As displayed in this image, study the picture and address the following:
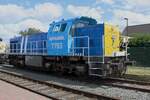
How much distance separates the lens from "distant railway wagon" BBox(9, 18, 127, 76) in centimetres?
1617

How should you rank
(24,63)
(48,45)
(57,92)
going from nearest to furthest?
(57,92) < (48,45) < (24,63)

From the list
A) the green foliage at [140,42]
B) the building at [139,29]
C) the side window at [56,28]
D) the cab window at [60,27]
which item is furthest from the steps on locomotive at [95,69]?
the building at [139,29]

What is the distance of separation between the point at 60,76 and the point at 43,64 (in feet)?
8.80

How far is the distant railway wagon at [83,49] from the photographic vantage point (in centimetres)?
1617

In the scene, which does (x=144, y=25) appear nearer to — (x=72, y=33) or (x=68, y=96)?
(x=72, y=33)

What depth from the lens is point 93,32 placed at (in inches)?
666

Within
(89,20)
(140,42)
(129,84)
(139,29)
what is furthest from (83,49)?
(139,29)

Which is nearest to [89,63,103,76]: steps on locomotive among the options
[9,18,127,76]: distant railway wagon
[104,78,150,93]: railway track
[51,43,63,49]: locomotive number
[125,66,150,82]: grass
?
[9,18,127,76]: distant railway wagon

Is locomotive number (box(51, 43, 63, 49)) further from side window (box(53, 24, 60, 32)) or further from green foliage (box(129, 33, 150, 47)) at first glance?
green foliage (box(129, 33, 150, 47))

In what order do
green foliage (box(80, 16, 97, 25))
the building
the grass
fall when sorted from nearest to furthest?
the grass
green foliage (box(80, 16, 97, 25))
the building

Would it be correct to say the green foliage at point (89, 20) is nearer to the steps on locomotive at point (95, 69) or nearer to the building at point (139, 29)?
the steps on locomotive at point (95, 69)

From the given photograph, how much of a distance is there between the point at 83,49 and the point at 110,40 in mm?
1578

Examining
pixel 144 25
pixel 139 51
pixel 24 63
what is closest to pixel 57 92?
pixel 24 63

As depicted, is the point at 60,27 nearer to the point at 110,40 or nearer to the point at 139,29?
the point at 110,40
